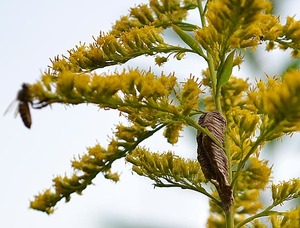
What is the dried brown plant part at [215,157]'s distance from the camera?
10.4 ft

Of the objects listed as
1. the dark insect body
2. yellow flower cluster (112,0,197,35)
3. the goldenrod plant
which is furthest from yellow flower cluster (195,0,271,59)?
the dark insect body

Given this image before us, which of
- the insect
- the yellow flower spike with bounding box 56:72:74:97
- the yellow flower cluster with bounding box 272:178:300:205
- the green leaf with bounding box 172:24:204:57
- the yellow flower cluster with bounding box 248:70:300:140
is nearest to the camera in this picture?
the yellow flower cluster with bounding box 248:70:300:140

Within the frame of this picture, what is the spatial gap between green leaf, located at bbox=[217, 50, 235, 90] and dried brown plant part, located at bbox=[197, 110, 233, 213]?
167mm

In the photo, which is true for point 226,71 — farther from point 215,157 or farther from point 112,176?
point 112,176

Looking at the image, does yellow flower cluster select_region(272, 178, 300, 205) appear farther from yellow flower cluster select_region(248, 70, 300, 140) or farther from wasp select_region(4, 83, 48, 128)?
wasp select_region(4, 83, 48, 128)

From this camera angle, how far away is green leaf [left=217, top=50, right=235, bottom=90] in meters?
3.16

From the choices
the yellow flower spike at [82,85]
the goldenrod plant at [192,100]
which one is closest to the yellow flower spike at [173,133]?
the goldenrod plant at [192,100]

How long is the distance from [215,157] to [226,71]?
43 centimetres

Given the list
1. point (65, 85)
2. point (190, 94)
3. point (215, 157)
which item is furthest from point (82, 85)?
point (215, 157)

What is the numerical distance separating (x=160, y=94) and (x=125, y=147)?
452mm

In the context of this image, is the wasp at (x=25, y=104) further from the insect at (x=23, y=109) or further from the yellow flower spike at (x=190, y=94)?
the yellow flower spike at (x=190, y=94)

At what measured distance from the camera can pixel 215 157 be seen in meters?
3.17

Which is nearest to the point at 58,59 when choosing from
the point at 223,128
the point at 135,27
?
the point at 135,27

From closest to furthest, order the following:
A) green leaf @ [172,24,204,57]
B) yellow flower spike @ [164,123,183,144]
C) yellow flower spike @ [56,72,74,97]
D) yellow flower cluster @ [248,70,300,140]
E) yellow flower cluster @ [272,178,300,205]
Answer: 1. yellow flower cluster @ [248,70,300,140]
2. yellow flower spike @ [56,72,74,97]
3. green leaf @ [172,24,204,57]
4. yellow flower cluster @ [272,178,300,205]
5. yellow flower spike @ [164,123,183,144]
